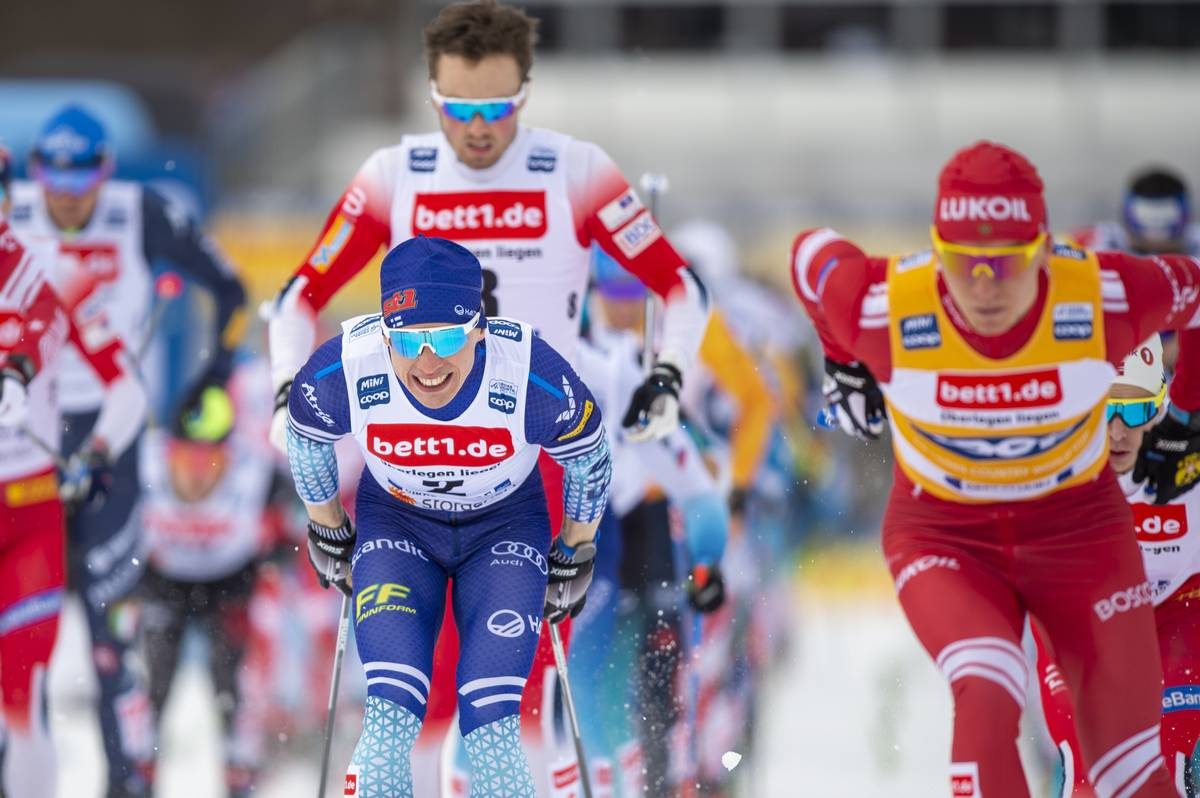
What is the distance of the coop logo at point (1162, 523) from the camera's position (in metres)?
5.91

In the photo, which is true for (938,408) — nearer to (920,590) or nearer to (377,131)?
(920,590)

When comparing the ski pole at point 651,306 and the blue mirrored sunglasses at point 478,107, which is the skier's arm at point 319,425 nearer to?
the blue mirrored sunglasses at point 478,107

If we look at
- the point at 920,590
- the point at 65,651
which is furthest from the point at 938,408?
the point at 65,651

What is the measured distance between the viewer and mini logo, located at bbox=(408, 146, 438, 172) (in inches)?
241

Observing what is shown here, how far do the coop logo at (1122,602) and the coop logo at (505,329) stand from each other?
5.42ft

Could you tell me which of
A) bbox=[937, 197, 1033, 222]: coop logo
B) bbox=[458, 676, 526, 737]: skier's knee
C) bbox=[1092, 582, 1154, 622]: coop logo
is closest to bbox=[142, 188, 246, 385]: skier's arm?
bbox=[458, 676, 526, 737]: skier's knee

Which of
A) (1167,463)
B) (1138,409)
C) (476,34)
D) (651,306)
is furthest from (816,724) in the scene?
(476,34)

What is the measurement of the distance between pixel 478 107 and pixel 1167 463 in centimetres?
237

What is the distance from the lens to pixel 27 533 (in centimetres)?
633

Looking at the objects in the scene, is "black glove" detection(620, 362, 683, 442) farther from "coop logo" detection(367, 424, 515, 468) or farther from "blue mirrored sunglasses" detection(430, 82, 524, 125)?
"blue mirrored sunglasses" detection(430, 82, 524, 125)

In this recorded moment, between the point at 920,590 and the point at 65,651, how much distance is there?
779cm

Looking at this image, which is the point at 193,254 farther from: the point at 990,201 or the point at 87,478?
the point at 990,201

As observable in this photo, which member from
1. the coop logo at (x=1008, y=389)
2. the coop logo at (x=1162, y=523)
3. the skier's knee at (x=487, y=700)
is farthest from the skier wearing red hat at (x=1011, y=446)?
the skier's knee at (x=487, y=700)

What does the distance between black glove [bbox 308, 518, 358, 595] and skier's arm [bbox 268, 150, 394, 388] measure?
760 mm
